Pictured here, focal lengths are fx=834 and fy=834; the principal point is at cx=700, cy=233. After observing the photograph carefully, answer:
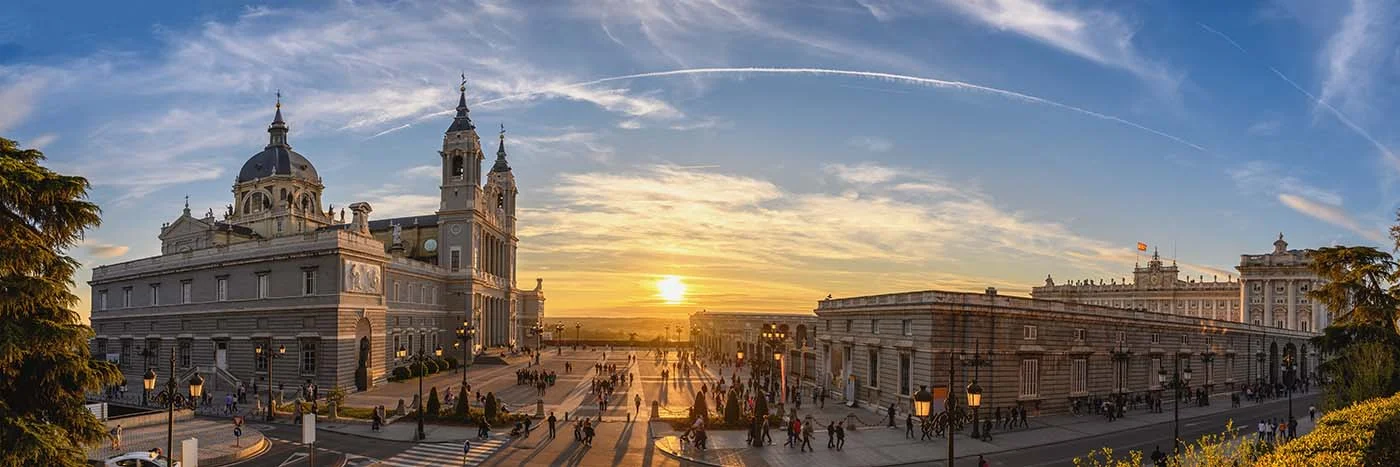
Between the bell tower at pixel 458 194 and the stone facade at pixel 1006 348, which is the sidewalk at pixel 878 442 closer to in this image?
the stone facade at pixel 1006 348

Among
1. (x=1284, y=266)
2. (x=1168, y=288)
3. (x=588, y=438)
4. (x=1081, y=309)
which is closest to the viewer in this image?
(x=588, y=438)

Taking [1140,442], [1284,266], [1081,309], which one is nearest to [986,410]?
[1140,442]

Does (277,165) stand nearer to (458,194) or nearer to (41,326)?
(458,194)

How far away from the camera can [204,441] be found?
116 feet

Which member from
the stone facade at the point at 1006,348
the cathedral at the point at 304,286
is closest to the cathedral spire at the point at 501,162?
the cathedral at the point at 304,286

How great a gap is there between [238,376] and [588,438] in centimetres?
3640

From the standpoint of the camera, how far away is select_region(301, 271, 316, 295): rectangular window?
184 feet

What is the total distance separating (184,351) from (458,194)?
110ft

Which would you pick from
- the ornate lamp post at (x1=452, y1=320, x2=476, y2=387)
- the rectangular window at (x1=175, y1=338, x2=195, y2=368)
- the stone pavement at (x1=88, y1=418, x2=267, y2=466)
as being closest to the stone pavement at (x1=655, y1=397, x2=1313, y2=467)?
the ornate lamp post at (x1=452, y1=320, x2=476, y2=387)

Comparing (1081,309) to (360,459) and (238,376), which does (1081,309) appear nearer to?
(360,459)

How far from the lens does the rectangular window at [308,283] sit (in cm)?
5606

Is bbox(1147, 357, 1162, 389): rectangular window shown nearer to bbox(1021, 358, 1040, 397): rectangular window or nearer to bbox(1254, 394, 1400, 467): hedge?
bbox(1021, 358, 1040, 397): rectangular window

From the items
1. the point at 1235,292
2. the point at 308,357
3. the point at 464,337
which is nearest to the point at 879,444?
the point at 464,337

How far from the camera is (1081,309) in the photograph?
158 feet
